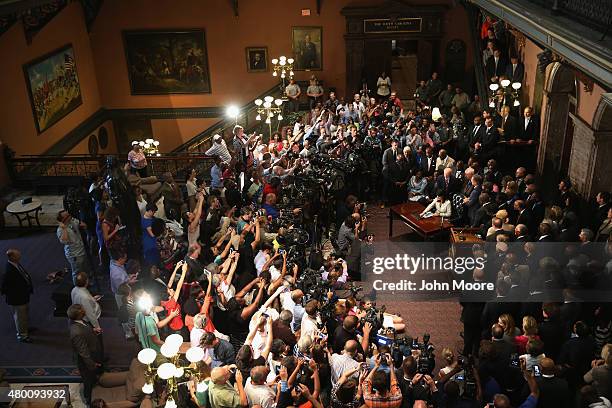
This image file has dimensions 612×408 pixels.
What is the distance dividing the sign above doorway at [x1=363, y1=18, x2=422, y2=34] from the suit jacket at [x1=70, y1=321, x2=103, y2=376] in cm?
1196

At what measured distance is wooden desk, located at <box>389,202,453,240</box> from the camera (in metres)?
8.88

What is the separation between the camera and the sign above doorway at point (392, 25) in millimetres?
15516

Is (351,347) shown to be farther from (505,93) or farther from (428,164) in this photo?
(505,93)

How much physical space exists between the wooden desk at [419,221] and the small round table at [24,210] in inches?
229

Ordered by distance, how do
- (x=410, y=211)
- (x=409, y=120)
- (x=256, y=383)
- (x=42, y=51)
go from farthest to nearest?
(x=42, y=51) → (x=409, y=120) → (x=410, y=211) → (x=256, y=383)

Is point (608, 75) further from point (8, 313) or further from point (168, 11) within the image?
point (168, 11)

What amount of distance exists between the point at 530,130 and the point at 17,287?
30.2 ft

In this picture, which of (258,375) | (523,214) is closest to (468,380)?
(258,375)

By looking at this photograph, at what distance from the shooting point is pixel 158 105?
16.4 meters

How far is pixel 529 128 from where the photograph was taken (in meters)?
11.4

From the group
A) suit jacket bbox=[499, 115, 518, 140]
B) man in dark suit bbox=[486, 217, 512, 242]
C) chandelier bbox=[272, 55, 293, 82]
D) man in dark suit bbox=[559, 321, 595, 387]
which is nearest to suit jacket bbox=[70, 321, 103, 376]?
man in dark suit bbox=[559, 321, 595, 387]

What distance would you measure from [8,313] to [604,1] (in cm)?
780

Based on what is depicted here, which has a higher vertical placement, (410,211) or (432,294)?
(410,211)

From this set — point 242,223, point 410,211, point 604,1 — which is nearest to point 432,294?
point 410,211
